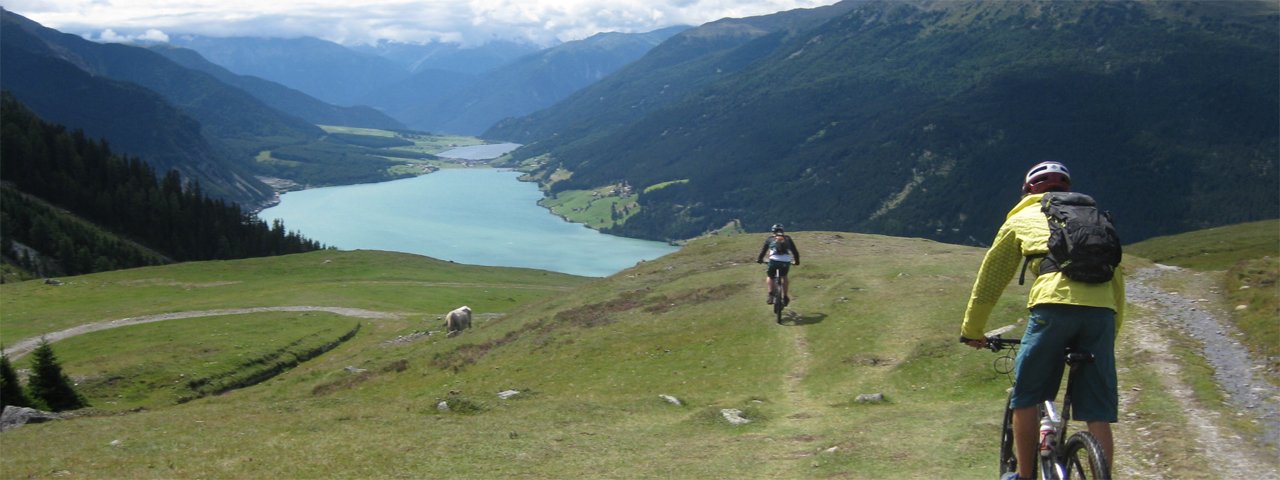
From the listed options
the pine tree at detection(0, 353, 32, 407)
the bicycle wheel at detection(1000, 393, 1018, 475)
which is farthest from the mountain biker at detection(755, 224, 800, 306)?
the pine tree at detection(0, 353, 32, 407)

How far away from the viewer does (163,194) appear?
15025cm

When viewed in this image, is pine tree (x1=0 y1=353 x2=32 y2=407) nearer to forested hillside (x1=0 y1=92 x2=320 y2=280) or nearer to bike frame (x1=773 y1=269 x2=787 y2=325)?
bike frame (x1=773 y1=269 x2=787 y2=325)

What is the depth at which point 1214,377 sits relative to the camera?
779 inches

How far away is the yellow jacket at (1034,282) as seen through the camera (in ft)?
29.2

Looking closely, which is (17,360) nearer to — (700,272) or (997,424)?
(700,272)

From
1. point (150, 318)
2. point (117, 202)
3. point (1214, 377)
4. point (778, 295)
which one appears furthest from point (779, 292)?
point (117, 202)

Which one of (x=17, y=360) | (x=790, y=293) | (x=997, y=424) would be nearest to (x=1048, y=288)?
(x=997, y=424)

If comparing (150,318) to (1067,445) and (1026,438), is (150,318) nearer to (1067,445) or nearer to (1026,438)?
(1026,438)

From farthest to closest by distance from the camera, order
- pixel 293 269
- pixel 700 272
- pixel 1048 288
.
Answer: pixel 293 269, pixel 700 272, pixel 1048 288

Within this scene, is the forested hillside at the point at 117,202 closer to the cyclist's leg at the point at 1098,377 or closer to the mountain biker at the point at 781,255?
the mountain biker at the point at 781,255

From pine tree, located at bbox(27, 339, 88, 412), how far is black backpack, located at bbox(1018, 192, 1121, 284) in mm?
38381

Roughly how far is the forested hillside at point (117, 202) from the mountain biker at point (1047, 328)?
140 meters

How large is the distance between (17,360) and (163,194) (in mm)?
116950

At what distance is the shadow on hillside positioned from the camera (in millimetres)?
33319
